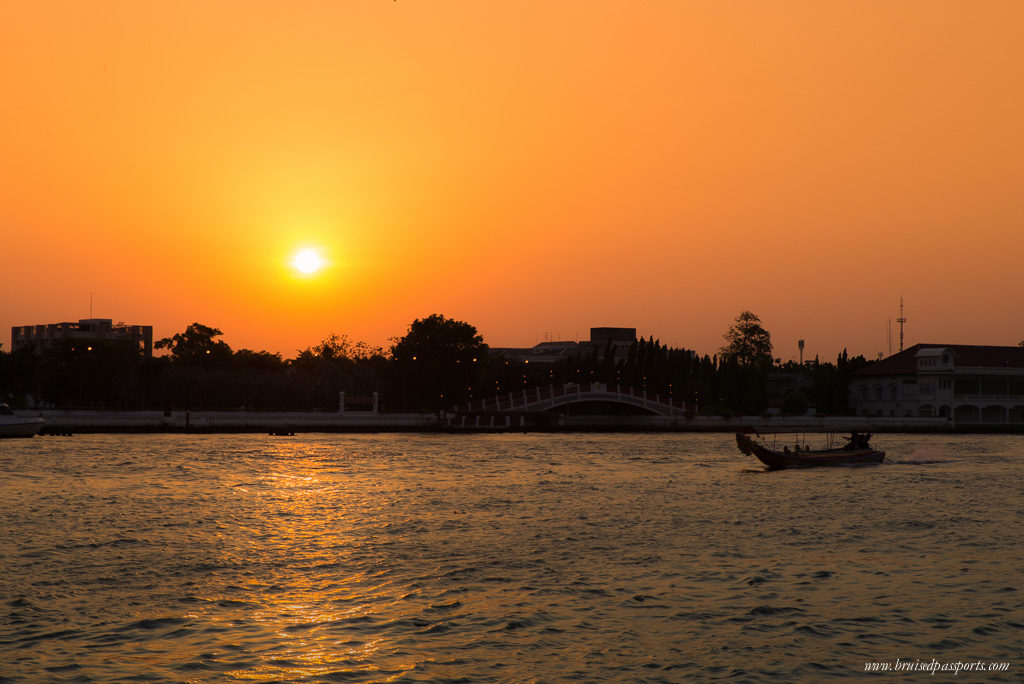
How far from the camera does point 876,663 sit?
15.9 metres

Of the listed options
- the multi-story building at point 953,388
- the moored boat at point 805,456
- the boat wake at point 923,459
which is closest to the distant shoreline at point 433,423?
the multi-story building at point 953,388

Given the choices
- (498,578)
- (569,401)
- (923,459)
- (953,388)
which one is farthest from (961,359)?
(498,578)

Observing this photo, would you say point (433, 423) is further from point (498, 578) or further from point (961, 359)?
point (498, 578)

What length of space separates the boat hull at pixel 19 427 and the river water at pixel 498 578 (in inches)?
1452

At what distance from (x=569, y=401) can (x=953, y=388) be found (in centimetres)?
4937

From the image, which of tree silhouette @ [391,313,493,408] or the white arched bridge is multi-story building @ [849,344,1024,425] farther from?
tree silhouette @ [391,313,493,408]

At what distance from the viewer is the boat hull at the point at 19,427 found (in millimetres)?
79375

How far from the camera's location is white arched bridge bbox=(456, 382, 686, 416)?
103 meters

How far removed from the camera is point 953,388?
11875 centimetres

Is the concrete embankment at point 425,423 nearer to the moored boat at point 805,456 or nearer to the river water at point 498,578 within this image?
the moored boat at point 805,456

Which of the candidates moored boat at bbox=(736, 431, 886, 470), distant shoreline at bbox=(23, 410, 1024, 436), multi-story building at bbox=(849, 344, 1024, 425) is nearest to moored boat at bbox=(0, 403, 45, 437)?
distant shoreline at bbox=(23, 410, 1024, 436)

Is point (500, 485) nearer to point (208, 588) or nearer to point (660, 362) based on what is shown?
point (208, 588)

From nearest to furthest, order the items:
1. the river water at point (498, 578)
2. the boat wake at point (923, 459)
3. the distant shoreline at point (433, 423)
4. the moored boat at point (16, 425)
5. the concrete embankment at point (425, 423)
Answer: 1. the river water at point (498, 578)
2. the boat wake at point (923, 459)
3. the moored boat at point (16, 425)
4. the distant shoreline at point (433, 423)
5. the concrete embankment at point (425, 423)

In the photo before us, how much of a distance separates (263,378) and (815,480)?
82942 millimetres
